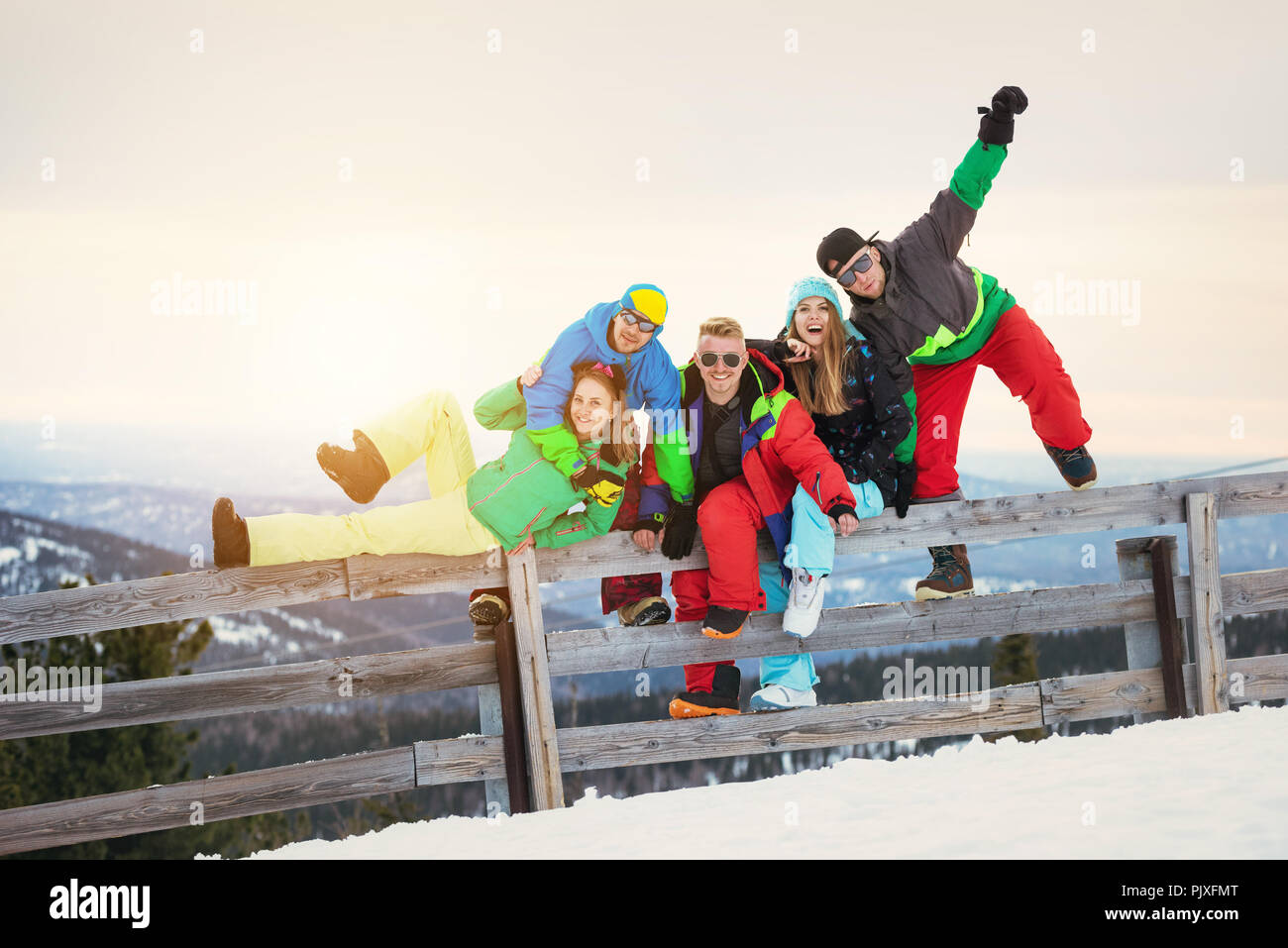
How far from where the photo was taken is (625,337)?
4.78 meters

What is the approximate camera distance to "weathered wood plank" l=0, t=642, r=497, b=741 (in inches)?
185

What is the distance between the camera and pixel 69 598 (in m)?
4.67

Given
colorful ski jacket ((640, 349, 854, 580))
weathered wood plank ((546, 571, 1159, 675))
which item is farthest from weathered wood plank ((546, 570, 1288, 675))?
colorful ski jacket ((640, 349, 854, 580))

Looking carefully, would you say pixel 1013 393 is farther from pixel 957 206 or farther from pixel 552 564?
pixel 552 564

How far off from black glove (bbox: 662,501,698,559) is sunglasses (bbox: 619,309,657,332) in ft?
2.86

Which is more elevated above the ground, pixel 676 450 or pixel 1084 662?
pixel 676 450

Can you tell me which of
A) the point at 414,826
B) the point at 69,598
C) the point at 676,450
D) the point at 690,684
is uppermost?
the point at 676,450

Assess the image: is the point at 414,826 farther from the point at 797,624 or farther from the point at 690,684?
the point at 797,624

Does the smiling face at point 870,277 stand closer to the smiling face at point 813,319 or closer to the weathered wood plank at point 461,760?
the smiling face at point 813,319

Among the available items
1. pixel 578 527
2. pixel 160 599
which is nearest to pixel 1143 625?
pixel 578 527

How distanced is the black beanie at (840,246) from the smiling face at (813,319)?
0.66 ft

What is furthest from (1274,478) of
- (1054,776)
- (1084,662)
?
(1084,662)

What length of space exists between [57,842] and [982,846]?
394cm
